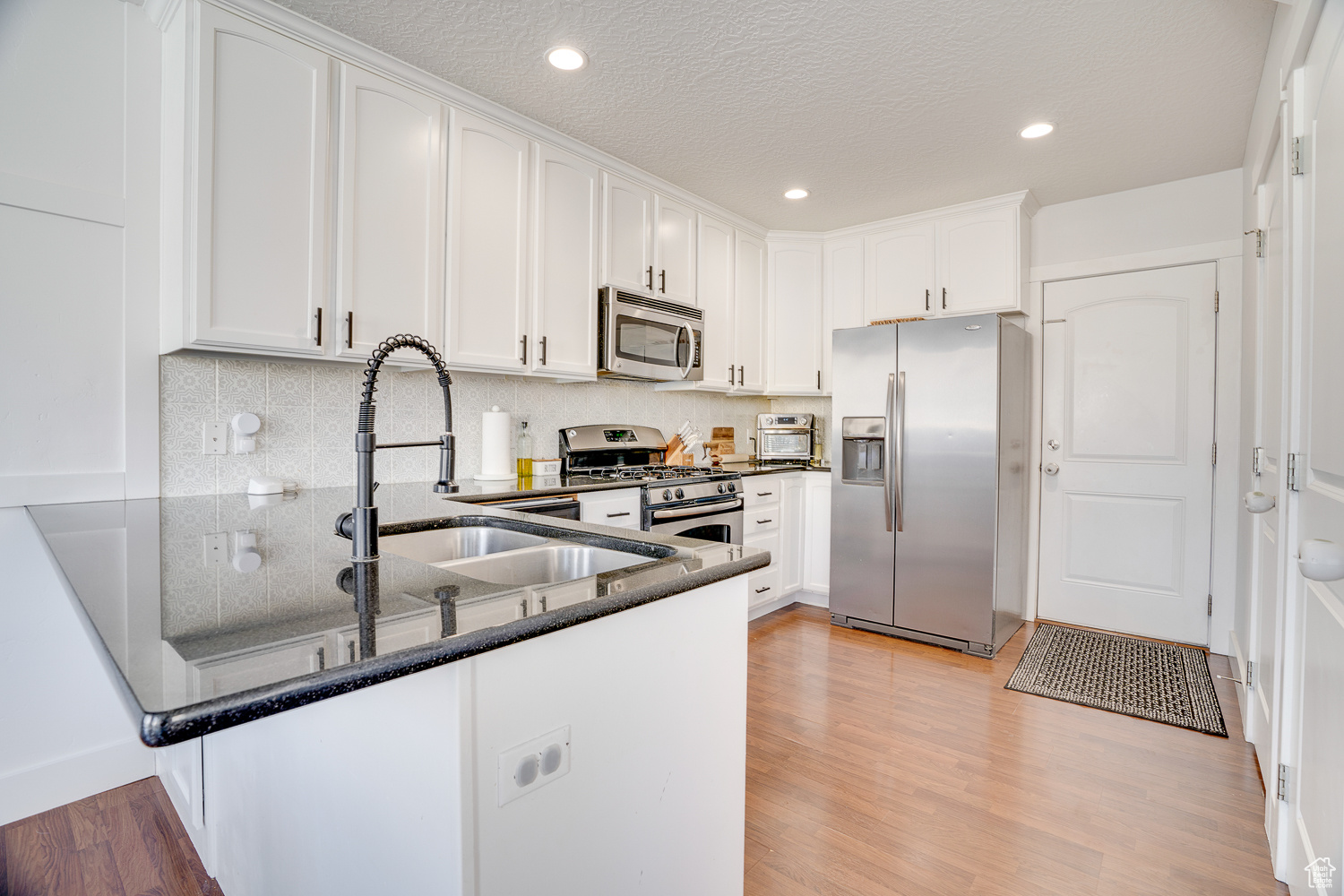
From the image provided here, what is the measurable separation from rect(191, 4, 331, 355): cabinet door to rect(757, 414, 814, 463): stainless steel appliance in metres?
2.82

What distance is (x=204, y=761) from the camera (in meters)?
1.48

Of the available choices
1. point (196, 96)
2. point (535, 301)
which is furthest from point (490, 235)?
point (196, 96)

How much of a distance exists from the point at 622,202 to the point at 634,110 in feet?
1.97

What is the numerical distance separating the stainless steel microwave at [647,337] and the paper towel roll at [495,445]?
0.57 meters

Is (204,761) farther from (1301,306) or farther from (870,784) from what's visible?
(1301,306)

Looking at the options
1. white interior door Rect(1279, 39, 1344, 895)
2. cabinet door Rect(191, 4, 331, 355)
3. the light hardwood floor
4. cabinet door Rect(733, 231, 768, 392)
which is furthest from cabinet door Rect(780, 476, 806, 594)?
cabinet door Rect(191, 4, 331, 355)

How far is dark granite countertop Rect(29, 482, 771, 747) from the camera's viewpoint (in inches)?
22.3

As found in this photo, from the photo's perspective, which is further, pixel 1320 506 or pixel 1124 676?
pixel 1124 676

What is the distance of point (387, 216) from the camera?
2.35 metres

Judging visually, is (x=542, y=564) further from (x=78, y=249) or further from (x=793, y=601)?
(x=793, y=601)

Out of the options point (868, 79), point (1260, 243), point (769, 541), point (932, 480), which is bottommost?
point (769, 541)

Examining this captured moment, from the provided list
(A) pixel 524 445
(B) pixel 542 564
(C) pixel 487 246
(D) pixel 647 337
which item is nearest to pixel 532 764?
(B) pixel 542 564

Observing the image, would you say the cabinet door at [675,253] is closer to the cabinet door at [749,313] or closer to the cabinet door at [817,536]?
the cabinet door at [749,313]

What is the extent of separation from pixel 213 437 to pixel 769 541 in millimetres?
2709
